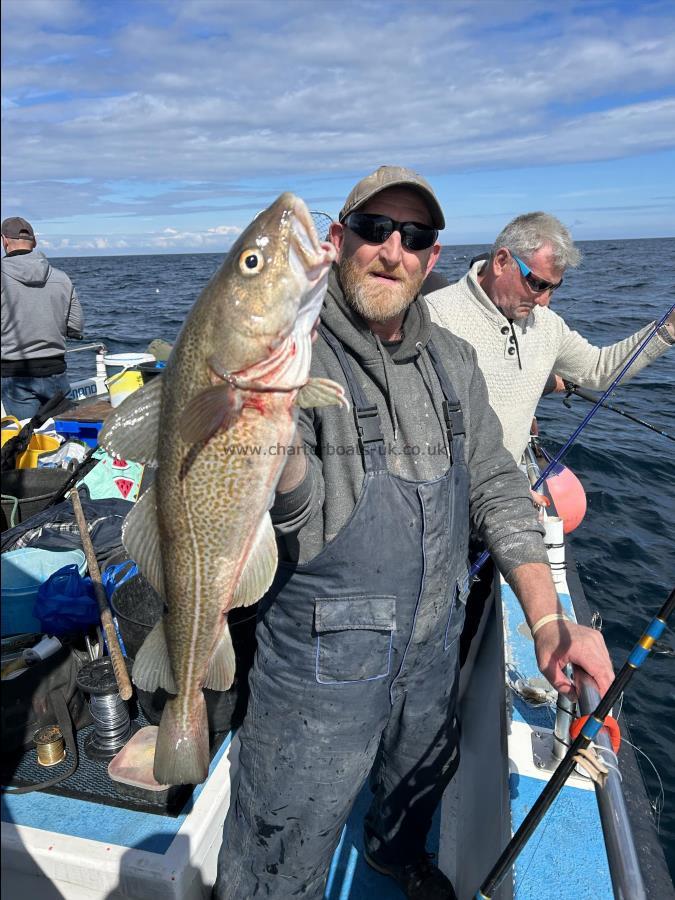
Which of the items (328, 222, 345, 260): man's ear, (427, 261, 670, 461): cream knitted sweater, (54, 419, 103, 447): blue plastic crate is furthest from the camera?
(54, 419, 103, 447): blue plastic crate

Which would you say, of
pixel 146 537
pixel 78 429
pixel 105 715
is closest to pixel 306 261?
pixel 146 537

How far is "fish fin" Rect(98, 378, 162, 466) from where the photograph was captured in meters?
2.01

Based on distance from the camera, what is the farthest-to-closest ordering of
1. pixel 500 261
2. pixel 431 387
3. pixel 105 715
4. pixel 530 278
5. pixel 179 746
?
pixel 500 261 < pixel 530 278 < pixel 105 715 < pixel 431 387 < pixel 179 746

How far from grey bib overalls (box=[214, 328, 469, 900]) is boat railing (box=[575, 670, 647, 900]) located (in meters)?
0.79

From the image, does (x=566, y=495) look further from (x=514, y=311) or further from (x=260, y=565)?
(x=260, y=565)

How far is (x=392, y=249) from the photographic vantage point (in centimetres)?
259

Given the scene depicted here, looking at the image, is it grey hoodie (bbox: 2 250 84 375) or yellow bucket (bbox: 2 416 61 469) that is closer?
yellow bucket (bbox: 2 416 61 469)

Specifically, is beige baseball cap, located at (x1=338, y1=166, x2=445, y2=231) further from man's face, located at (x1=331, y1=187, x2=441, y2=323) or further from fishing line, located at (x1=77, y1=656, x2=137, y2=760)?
fishing line, located at (x1=77, y1=656, x2=137, y2=760)

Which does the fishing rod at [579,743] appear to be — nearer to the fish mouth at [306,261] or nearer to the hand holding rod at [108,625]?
the fish mouth at [306,261]

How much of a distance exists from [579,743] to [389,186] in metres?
2.15

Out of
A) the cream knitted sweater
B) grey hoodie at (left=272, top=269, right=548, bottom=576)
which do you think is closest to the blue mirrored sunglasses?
the cream knitted sweater

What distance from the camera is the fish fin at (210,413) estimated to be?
1828 millimetres

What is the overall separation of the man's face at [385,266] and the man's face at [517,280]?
5.93ft

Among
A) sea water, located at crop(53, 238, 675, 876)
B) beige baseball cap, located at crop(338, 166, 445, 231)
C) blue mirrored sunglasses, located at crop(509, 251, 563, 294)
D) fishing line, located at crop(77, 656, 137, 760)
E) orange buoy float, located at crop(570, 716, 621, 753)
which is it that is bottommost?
sea water, located at crop(53, 238, 675, 876)
